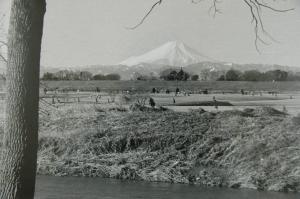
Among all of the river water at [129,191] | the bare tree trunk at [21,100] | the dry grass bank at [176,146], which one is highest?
the bare tree trunk at [21,100]

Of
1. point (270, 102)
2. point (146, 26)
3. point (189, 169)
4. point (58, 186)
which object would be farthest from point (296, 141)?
point (58, 186)

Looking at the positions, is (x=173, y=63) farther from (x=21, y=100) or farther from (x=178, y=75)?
(x=21, y=100)

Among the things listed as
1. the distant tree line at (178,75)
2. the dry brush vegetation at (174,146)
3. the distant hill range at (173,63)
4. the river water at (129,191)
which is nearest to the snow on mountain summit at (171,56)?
the distant hill range at (173,63)

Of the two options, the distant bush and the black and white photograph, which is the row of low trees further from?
the distant bush

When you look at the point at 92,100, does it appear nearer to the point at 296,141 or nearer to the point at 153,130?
the point at 153,130

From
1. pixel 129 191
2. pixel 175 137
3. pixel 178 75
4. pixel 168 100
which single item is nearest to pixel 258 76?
pixel 178 75

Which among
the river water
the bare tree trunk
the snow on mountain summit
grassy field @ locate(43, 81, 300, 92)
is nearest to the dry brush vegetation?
the river water

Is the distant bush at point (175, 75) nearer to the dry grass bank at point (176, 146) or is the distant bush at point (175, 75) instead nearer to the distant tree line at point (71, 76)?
the dry grass bank at point (176, 146)
